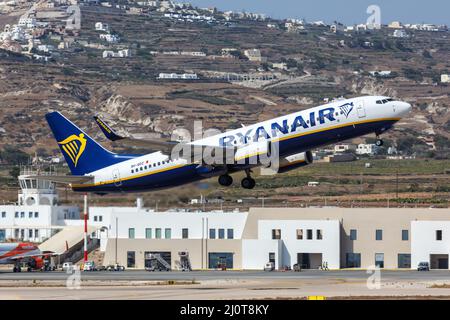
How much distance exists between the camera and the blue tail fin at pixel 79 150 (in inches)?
3720

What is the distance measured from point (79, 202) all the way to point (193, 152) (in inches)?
2141

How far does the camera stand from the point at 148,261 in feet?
436

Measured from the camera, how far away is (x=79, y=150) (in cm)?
9662

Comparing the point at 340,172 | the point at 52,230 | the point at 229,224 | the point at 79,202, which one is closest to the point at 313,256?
the point at 229,224

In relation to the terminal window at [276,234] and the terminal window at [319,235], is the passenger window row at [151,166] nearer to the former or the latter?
the terminal window at [276,234]

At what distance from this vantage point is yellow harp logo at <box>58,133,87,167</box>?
96475 millimetres

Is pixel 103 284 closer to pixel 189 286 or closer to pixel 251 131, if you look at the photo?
pixel 189 286

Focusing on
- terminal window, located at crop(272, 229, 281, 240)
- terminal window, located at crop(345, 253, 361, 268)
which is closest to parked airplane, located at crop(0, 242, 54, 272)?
terminal window, located at crop(272, 229, 281, 240)

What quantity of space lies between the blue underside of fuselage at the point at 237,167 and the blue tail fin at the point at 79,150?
7.27 ft

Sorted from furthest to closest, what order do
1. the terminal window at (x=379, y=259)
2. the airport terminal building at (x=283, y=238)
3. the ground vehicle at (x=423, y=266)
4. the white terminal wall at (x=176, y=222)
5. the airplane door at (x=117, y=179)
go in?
the white terminal wall at (x=176, y=222) < the terminal window at (x=379, y=259) < the airport terminal building at (x=283, y=238) < the ground vehicle at (x=423, y=266) < the airplane door at (x=117, y=179)

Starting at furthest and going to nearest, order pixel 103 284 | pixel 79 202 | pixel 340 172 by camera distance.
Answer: pixel 340 172, pixel 79 202, pixel 103 284

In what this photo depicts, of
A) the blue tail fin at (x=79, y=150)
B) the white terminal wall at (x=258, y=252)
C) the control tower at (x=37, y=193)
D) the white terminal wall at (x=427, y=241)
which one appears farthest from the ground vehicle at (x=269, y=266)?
the control tower at (x=37, y=193)

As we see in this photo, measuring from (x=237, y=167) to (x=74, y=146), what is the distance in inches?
619
